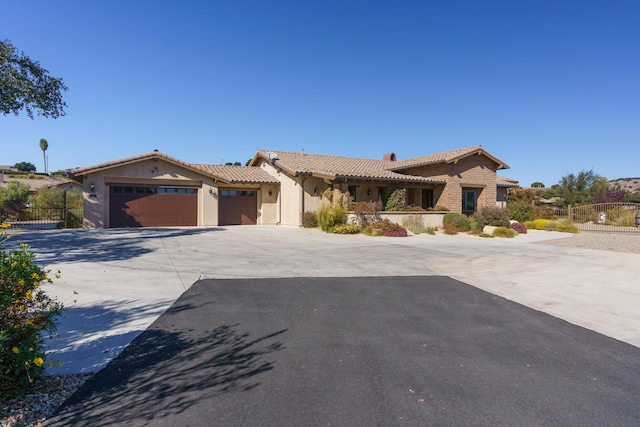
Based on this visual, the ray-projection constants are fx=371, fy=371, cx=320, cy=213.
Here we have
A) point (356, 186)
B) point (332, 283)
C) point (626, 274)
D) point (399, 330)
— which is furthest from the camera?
point (356, 186)

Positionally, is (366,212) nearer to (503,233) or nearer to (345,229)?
(345,229)

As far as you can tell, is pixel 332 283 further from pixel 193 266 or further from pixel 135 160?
pixel 135 160

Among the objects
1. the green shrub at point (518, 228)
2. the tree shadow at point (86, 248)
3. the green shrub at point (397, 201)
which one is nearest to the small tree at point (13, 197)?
the tree shadow at point (86, 248)

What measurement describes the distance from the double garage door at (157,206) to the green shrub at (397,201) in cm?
1111

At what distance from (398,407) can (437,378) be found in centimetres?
78

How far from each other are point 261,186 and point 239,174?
1.79m

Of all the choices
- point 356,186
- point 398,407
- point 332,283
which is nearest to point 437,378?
point 398,407

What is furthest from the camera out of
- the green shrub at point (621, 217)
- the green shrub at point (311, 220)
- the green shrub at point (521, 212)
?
the green shrub at point (521, 212)

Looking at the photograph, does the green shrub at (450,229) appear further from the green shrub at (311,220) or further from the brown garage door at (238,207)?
the brown garage door at (238,207)

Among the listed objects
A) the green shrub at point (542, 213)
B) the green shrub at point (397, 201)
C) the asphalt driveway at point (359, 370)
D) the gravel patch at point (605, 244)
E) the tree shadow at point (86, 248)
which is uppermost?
the green shrub at point (397, 201)

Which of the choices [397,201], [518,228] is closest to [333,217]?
[397,201]

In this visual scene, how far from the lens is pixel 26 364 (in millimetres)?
3262

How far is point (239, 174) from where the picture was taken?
2680 centimetres

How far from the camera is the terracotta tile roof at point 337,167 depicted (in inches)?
915
